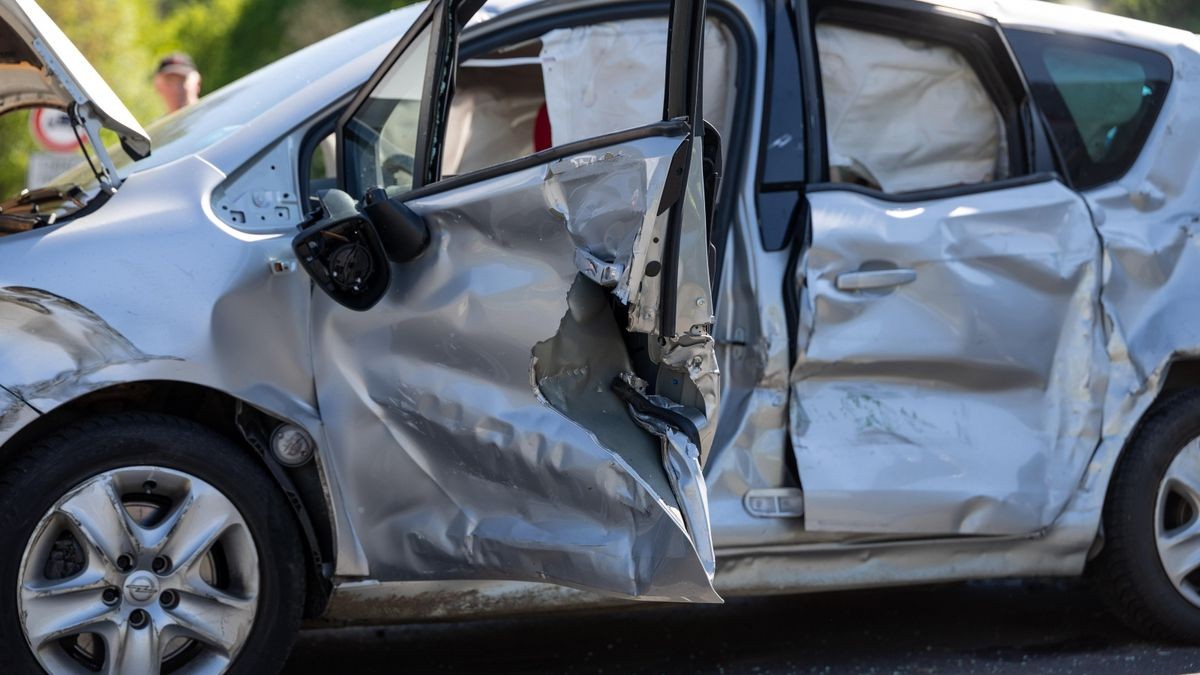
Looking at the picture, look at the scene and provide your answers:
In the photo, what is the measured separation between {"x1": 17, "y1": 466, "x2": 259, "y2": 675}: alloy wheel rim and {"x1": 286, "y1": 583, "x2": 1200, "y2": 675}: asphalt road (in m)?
1.05

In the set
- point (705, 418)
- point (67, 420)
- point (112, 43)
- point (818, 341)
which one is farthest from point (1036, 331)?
point (112, 43)

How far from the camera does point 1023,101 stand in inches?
170

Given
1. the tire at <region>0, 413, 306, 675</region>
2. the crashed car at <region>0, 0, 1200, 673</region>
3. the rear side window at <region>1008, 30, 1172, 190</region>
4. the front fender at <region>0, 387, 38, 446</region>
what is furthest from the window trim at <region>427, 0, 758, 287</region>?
the front fender at <region>0, 387, 38, 446</region>

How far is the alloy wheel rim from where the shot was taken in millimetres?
3221

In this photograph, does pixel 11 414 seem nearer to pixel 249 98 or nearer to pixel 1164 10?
pixel 249 98

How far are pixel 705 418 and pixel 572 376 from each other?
0.31m

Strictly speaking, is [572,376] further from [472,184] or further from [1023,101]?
[1023,101]

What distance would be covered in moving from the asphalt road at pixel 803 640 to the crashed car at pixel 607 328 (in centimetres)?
31

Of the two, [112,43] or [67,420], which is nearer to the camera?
[67,420]

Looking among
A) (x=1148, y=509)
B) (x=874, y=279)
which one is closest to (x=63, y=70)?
(x=874, y=279)

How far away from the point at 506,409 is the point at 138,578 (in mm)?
872

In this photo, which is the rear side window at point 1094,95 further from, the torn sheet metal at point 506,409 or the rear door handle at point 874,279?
the torn sheet metal at point 506,409

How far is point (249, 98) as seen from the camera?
398 centimetres

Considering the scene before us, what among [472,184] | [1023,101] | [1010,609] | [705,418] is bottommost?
[1010,609]
